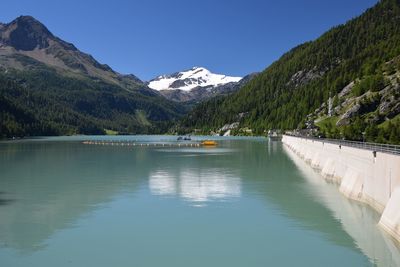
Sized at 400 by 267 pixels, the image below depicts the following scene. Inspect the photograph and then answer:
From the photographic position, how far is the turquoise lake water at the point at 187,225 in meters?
31.3

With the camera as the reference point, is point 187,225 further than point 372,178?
No

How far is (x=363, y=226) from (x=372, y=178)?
25.1ft

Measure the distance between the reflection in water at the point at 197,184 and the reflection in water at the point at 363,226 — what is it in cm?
1237

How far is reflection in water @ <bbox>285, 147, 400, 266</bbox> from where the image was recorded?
3117cm

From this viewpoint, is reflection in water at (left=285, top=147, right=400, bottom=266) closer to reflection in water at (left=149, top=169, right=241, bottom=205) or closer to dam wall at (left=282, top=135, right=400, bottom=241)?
dam wall at (left=282, top=135, right=400, bottom=241)

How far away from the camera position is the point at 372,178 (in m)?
45.8

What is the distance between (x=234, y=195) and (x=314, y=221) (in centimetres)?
1755

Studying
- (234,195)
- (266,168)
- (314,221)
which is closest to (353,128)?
(266,168)

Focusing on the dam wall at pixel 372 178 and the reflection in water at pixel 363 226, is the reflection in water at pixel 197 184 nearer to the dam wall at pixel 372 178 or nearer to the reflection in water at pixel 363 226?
the reflection in water at pixel 363 226

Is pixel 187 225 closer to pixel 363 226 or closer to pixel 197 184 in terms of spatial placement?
pixel 363 226

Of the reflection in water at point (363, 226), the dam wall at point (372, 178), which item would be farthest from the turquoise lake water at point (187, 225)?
the dam wall at point (372, 178)

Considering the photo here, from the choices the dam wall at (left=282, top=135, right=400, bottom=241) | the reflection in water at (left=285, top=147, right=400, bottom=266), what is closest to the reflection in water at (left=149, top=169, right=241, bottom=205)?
the reflection in water at (left=285, top=147, right=400, bottom=266)

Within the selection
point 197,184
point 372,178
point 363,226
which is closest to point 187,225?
point 363,226

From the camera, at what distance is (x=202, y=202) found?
53500 mm
